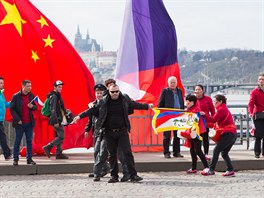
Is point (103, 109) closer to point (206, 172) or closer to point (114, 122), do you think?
point (114, 122)

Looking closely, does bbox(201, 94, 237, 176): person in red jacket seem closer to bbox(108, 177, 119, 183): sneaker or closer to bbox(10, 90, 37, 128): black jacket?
bbox(108, 177, 119, 183): sneaker

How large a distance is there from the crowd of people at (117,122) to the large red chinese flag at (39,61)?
93 cm

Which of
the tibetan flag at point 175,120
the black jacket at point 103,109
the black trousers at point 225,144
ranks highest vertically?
the black jacket at point 103,109

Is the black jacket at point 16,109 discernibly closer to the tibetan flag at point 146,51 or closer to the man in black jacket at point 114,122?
the man in black jacket at point 114,122

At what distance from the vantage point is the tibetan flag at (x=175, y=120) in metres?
11.9

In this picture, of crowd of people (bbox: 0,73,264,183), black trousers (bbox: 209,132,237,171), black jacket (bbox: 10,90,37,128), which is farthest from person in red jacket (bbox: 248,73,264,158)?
black jacket (bbox: 10,90,37,128)

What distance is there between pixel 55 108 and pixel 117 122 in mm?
2419

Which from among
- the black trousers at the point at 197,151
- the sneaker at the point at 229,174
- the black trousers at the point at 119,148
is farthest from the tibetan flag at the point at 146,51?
the black trousers at the point at 119,148

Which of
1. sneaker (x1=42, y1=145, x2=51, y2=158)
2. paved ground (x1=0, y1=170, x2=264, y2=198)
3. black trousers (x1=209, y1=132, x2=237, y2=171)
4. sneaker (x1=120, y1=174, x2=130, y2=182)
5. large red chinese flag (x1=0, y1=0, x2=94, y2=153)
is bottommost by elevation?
→ paved ground (x1=0, y1=170, x2=264, y2=198)

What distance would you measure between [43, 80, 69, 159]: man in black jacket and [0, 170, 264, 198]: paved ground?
4.17 feet

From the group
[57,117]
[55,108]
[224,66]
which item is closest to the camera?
[55,108]

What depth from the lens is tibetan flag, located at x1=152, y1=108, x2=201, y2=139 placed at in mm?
11883

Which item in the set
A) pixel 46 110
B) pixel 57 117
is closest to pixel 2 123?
pixel 46 110

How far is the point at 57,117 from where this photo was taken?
1300 centimetres
